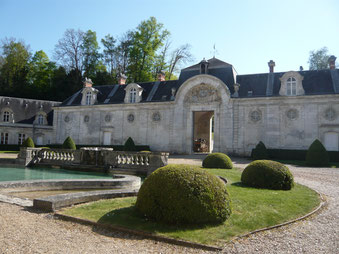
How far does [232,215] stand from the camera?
5.28 metres

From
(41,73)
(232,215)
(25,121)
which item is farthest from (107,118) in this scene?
(232,215)

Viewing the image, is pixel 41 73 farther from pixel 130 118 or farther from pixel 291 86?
pixel 291 86

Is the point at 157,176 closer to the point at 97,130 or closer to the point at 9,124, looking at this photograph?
the point at 97,130

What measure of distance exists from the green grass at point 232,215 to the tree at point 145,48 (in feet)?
107

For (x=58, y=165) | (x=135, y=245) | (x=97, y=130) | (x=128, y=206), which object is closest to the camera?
(x=135, y=245)

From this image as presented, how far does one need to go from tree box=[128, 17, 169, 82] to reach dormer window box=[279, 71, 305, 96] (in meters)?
20.4

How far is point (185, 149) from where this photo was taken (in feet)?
81.4

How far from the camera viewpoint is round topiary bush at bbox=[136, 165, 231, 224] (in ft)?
15.0

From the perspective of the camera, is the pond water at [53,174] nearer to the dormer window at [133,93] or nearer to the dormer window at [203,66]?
the dormer window at [133,93]

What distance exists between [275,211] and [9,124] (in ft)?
108

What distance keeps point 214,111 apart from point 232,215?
19.3 m

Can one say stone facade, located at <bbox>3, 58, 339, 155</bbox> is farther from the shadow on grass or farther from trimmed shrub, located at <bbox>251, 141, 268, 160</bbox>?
the shadow on grass

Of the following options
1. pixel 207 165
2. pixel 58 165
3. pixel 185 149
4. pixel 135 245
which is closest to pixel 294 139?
pixel 185 149

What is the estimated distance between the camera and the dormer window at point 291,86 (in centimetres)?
2223
